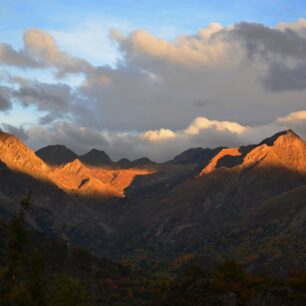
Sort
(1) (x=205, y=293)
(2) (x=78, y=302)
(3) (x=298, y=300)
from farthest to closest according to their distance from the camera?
(2) (x=78, y=302) → (1) (x=205, y=293) → (3) (x=298, y=300)

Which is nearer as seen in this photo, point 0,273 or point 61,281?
point 0,273

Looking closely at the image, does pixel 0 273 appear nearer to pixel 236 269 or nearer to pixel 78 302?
pixel 78 302

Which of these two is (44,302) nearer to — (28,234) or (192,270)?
(28,234)

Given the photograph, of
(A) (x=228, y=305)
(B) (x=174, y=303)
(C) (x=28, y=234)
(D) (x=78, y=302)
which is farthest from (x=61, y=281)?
(A) (x=228, y=305)

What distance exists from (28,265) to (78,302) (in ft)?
31.8

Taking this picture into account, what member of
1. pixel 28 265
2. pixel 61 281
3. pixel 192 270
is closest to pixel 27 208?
pixel 28 265

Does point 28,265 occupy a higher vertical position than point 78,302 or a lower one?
higher

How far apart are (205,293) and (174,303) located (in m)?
4.72

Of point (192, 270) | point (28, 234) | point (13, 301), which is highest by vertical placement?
point (28, 234)

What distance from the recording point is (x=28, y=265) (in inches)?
3356

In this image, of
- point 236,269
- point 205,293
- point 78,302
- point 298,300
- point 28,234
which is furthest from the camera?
point 236,269

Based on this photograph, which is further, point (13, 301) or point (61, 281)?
point (61, 281)

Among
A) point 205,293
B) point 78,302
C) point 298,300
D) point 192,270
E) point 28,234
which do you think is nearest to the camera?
point 298,300

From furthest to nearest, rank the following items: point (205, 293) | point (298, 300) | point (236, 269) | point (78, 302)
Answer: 1. point (236, 269)
2. point (78, 302)
3. point (205, 293)
4. point (298, 300)
